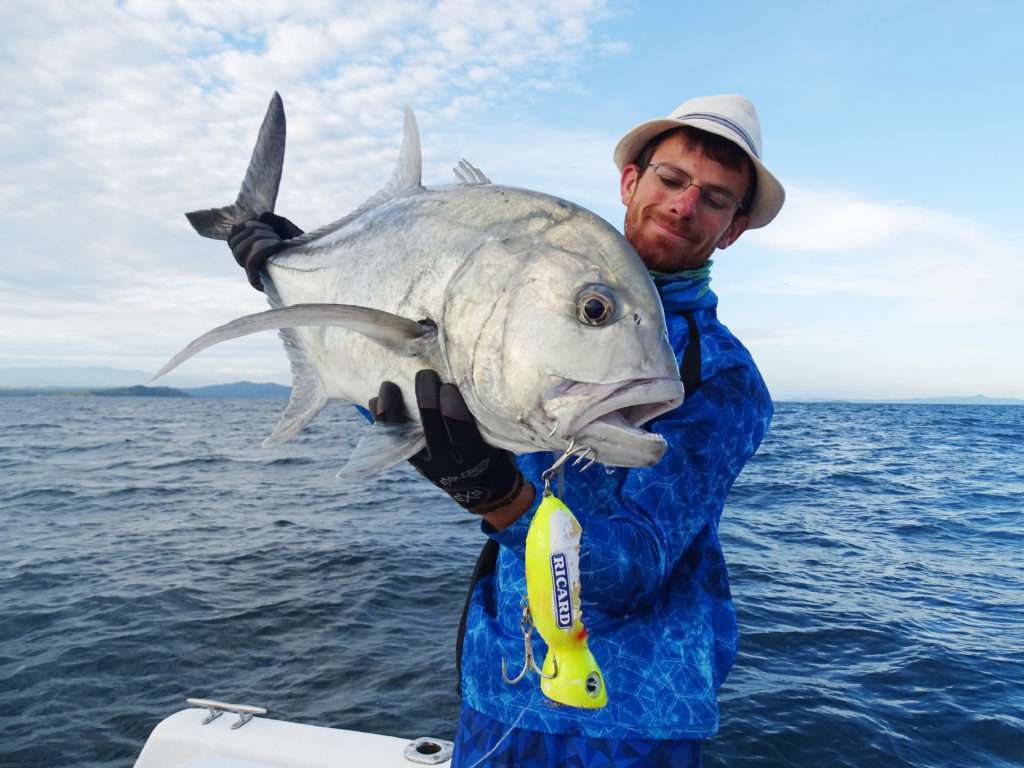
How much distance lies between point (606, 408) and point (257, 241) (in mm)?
1899

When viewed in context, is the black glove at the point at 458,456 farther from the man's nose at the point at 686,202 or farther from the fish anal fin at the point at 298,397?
the man's nose at the point at 686,202

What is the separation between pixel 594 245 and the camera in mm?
1851

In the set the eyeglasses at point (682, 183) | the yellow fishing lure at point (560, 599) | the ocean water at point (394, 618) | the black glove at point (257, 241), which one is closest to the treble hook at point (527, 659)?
the yellow fishing lure at point (560, 599)

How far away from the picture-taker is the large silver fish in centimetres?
167

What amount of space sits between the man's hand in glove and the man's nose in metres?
1.11

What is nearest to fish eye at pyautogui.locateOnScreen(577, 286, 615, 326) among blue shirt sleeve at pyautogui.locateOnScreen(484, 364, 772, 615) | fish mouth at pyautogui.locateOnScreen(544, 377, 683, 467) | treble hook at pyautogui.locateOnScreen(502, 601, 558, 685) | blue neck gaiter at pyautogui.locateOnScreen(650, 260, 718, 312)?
fish mouth at pyautogui.locateOnScreen(544, 377, 683, 467)

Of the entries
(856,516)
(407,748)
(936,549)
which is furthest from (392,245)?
(856,516)

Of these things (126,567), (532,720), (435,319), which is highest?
(435,319)

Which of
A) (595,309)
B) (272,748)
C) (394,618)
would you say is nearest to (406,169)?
(595,309)

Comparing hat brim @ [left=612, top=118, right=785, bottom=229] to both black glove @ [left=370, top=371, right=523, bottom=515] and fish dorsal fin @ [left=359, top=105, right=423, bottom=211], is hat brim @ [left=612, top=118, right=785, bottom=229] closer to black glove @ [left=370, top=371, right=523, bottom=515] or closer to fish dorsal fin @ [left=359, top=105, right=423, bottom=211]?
fish dorsal fin @ [left=359, top=105, right=423, bottom=211]

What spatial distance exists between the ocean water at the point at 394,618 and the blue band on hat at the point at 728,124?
16.9ft

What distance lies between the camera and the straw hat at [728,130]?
2.41 meters

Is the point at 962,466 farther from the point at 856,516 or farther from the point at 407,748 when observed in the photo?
the point at 407,748

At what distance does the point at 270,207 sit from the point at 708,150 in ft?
6.22
